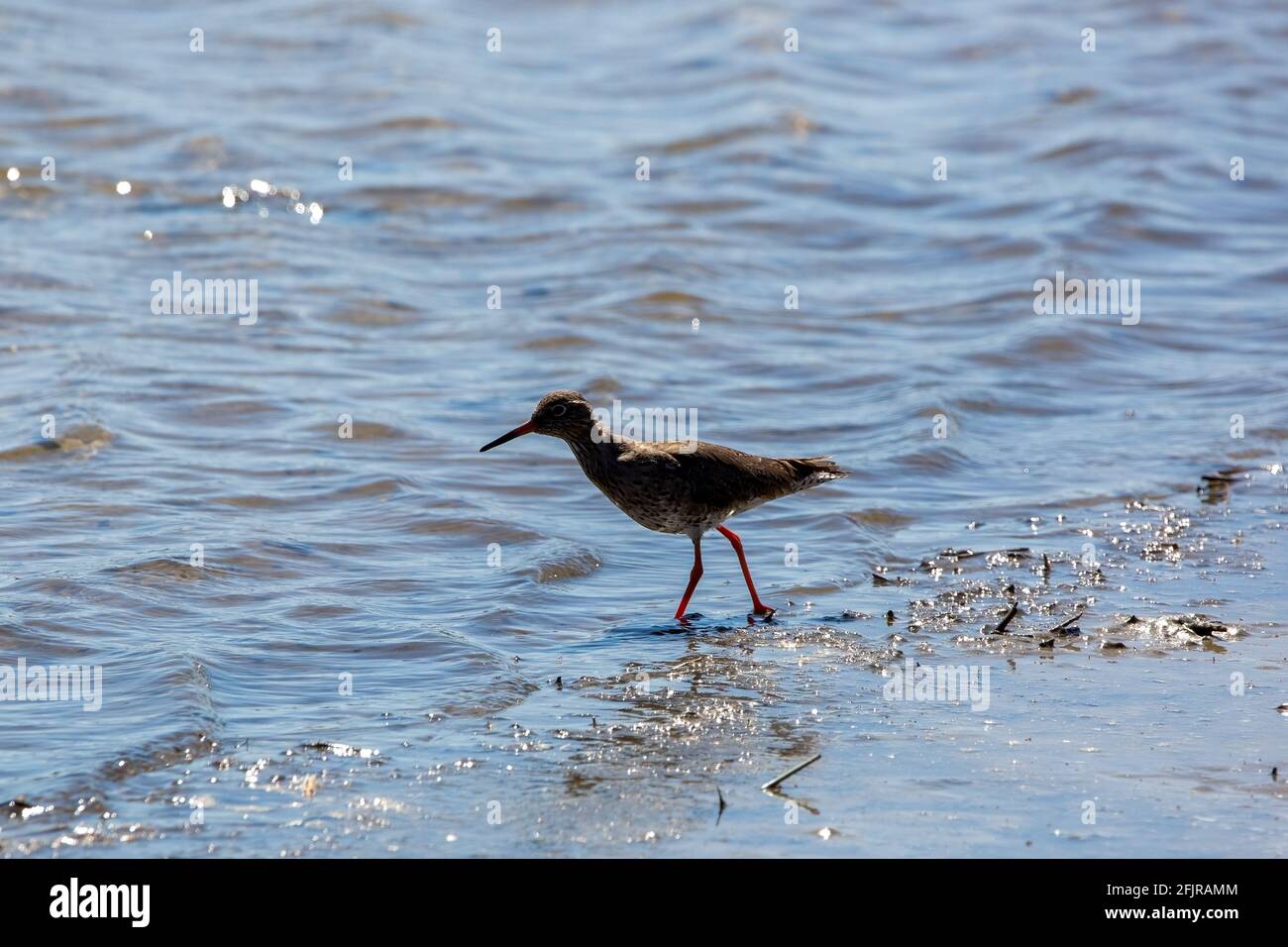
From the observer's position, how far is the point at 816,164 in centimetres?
2100

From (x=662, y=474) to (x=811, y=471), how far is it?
1248 mm

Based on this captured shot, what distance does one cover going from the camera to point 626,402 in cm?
1318

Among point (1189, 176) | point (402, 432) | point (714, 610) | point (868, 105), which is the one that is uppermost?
point (868, 105)

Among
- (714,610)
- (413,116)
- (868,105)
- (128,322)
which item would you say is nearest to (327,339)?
(128,322)

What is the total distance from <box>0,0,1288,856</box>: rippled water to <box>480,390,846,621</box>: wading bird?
1.68 feet

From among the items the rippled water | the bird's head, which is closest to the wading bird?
the bird's head

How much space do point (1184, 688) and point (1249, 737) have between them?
65 centimetres

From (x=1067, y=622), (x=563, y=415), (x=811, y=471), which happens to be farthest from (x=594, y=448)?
(x=1067, y=622)

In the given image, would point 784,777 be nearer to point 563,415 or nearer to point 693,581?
point 693,581

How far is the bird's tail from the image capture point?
386 inches

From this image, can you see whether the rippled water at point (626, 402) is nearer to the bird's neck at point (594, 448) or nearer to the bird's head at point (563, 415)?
the bird's neck at point (594, 448)
